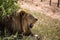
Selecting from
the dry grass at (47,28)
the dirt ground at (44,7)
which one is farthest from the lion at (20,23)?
the dirt ground at (44,7)

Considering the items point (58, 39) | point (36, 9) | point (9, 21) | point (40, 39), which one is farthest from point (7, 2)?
point (36, 9)

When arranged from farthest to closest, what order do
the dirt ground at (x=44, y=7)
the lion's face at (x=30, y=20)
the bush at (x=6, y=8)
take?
the dirt ground at (x=44, y=7)
the bush at (x=6, y=8)
the lion's face at (x=30, y=20)

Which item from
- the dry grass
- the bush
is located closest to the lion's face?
the dry grass

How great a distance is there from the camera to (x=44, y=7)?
287 inches

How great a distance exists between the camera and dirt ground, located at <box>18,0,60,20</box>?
6832 mm

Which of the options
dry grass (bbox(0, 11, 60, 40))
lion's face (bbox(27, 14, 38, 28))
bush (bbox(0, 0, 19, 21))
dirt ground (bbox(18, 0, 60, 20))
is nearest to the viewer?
lion's face (bbox(27, 14, 38, 28))

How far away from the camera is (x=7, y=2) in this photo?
4805 millimetres

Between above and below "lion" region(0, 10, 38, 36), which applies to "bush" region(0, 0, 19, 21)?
above

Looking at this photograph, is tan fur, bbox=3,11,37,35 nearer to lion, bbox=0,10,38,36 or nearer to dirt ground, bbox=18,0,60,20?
lion, bbox=0,10,38,36

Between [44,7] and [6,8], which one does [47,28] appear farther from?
[44,7]

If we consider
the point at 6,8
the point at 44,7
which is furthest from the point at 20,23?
the point at 44,7

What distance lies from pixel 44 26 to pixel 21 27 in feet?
4.39

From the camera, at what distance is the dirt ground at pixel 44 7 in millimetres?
6832

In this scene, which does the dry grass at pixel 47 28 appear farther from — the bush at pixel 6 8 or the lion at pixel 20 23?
the bush at pixel 6 8
